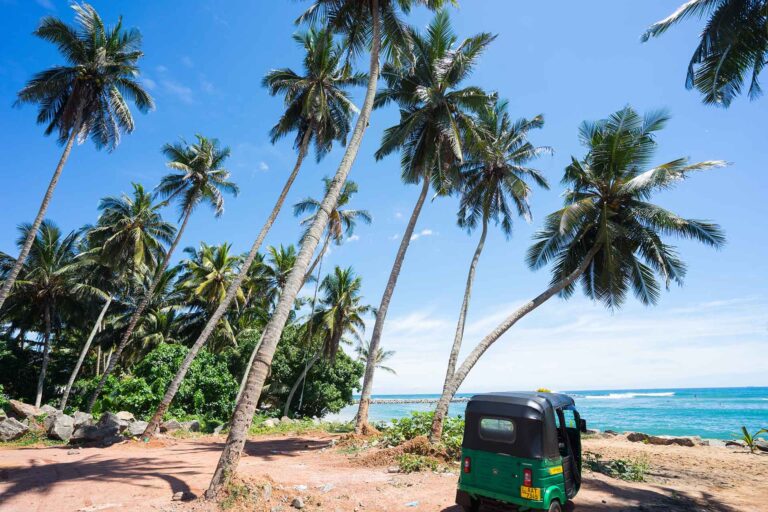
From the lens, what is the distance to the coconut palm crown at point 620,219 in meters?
13.0

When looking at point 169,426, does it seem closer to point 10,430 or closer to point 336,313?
point 10,430

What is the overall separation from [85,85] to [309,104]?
31.2 ft

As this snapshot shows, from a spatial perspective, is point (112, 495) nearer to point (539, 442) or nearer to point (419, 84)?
point (539, 442)

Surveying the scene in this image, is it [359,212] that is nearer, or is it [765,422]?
[359,212]

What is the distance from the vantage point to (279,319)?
25.6 ft

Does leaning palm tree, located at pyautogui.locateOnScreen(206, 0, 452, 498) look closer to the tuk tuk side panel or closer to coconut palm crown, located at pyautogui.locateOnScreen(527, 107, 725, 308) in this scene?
the tuk tuk side panel

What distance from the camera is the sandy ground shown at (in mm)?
6703

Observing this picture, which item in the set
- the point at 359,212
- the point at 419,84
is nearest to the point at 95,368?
the point at 359,212

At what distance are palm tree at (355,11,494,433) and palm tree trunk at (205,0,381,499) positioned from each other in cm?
448

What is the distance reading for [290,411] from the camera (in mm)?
31078

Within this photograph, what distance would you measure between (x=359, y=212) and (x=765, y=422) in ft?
155

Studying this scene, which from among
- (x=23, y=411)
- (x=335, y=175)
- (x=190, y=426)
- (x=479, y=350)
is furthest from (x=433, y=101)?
(x=23, y=411)

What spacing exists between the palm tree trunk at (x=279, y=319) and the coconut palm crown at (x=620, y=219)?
7.50 metres

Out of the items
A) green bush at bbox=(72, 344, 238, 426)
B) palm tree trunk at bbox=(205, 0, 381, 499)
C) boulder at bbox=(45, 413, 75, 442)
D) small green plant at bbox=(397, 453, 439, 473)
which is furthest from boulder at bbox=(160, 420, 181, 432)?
palm tree trunk at bbox=(205, 0, 381, 499)
